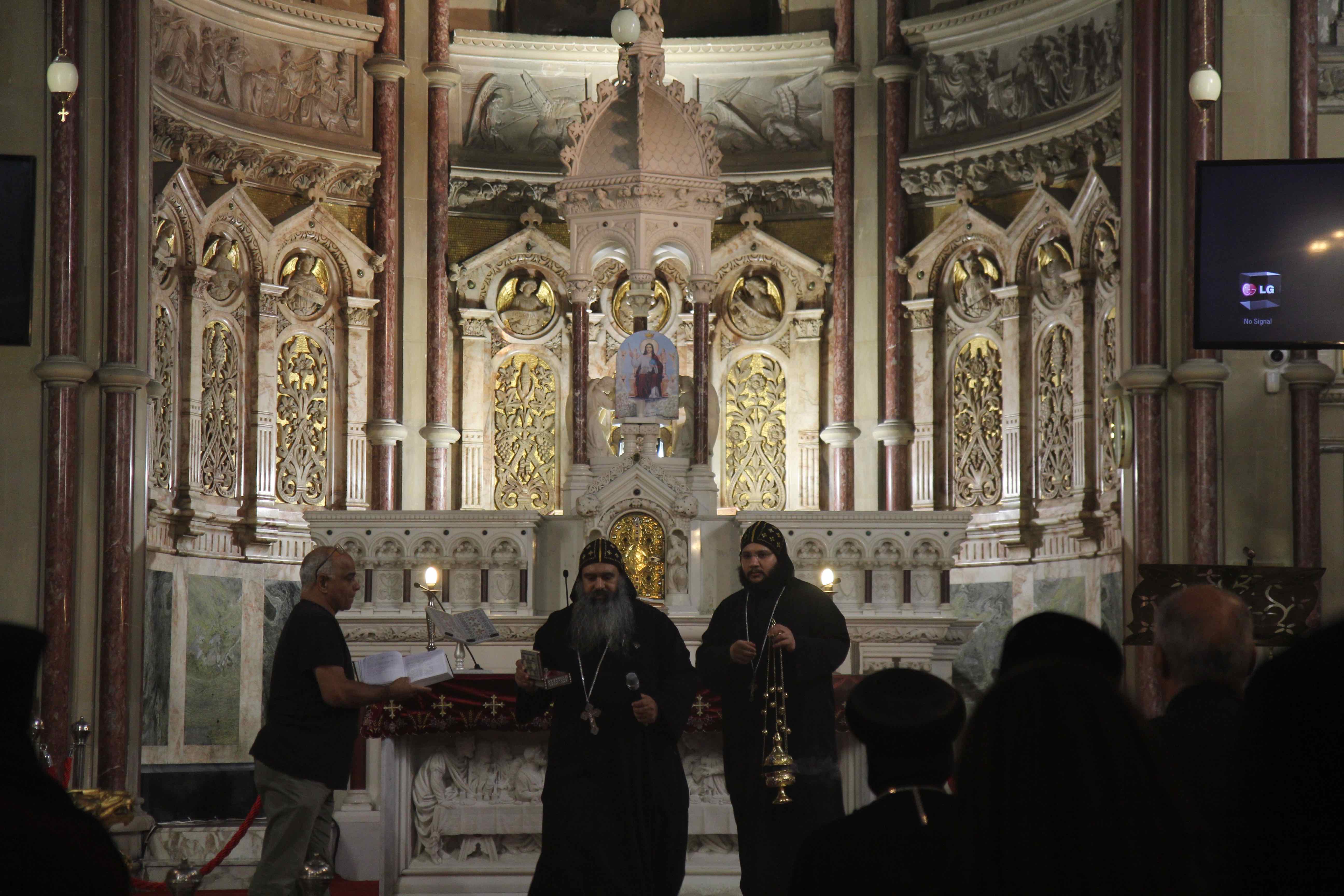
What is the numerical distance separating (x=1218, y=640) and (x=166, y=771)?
10.1 meters

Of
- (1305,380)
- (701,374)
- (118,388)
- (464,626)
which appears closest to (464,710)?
(464,626)

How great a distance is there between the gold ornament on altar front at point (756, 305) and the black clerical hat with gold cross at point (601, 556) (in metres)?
7.74

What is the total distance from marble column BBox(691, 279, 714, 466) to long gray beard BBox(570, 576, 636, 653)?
500cm

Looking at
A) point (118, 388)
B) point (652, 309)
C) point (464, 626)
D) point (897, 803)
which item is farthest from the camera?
point (652, 309)

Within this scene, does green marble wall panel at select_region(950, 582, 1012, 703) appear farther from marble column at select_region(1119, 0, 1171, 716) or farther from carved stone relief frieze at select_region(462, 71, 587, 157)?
carved stone relief frieze at select_region(462, 71, 587, 157)

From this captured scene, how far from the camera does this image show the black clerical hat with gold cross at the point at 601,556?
7148mm

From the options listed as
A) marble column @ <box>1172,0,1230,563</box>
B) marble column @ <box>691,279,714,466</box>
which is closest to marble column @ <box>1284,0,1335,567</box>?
marble column @ <box>1172,0,1230,563</box>

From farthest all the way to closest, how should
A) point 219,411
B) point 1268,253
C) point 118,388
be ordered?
point 219,411 < point 118,388 < point 1268,253

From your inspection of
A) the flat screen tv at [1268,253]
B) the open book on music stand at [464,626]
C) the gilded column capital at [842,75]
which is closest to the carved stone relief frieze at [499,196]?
the gilded column capital at [842,75]

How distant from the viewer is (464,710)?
916 centimetres

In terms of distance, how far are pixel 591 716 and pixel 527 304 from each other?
8326 millimetres

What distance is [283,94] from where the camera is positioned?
13.8 metres

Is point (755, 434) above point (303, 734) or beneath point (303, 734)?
above

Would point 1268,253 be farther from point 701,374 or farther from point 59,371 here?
point 59,371
